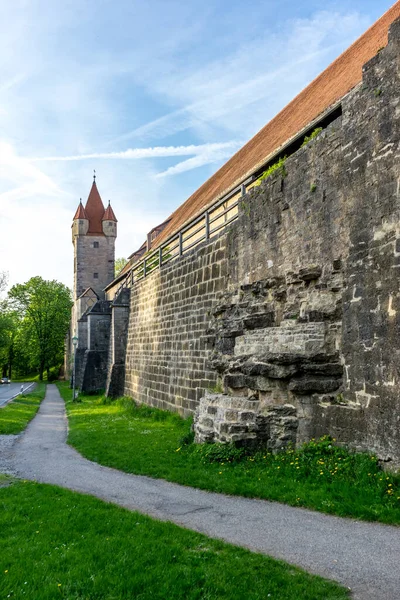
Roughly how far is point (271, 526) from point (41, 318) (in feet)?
215

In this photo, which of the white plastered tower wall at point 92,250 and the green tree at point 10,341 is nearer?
the green tree at point 10,341

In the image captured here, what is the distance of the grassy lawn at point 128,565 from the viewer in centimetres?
373

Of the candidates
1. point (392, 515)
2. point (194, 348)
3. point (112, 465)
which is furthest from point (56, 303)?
point (392, 515)

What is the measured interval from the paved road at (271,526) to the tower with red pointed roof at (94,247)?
2074 inches

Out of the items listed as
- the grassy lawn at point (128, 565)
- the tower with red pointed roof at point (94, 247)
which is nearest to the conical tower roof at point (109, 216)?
A: the tower with red pointed roof at point (94, 247)

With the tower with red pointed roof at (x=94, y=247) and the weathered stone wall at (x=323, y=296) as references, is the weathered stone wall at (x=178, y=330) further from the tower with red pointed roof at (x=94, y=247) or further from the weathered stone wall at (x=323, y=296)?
the tower with red pointed roof at (x=94, y=247)

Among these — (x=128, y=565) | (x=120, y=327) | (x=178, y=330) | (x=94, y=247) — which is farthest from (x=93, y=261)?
(x=128, y=565)

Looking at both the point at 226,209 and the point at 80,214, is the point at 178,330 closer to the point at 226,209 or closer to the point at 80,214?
the point at 226,209

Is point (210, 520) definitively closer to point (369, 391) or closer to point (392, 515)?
point (392, 515)

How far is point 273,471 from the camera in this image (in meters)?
7.10

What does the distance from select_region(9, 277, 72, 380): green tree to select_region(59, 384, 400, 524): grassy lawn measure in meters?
57.3

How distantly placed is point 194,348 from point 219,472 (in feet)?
20.7

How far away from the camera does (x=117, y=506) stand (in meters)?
6.05

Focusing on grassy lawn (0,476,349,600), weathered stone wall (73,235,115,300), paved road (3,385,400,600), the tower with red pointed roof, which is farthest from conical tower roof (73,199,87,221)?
grassy lawn (0,476,349,600)
